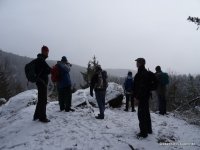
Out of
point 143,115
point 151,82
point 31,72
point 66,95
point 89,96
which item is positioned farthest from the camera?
point 89,96

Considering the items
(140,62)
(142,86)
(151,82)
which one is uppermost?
(140,62)

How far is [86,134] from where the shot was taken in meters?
8.88

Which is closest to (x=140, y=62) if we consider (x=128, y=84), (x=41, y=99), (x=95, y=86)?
(x=95, y=86)

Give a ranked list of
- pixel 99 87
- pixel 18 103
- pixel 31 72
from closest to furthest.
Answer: pixel 31 72 → pixel 99 87 → pixel 18 103

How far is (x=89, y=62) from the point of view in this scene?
40.8 metres

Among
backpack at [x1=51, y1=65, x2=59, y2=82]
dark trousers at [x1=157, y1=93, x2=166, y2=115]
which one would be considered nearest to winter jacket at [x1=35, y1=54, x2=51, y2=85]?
backpack at [x1=51, y1=65, x2=59, y2=82]

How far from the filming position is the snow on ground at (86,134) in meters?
7.91

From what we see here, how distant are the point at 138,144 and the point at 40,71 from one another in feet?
14.6

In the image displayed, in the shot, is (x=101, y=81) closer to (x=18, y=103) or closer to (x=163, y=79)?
(x=163, y=79)

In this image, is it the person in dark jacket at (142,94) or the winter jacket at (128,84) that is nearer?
the person in dark jacket at (142,94)

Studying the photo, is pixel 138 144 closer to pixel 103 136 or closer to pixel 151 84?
pixel 103 136

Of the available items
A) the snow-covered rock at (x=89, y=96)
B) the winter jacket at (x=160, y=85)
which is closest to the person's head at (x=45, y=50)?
the snow-covered rock at (x=89, y=96)

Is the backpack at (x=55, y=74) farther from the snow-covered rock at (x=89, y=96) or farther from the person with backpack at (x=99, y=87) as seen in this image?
the snow-covered rock at (x=89, y=96)

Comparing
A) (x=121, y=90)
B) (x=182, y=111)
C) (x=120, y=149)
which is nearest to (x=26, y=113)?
(x=120, y=149)
